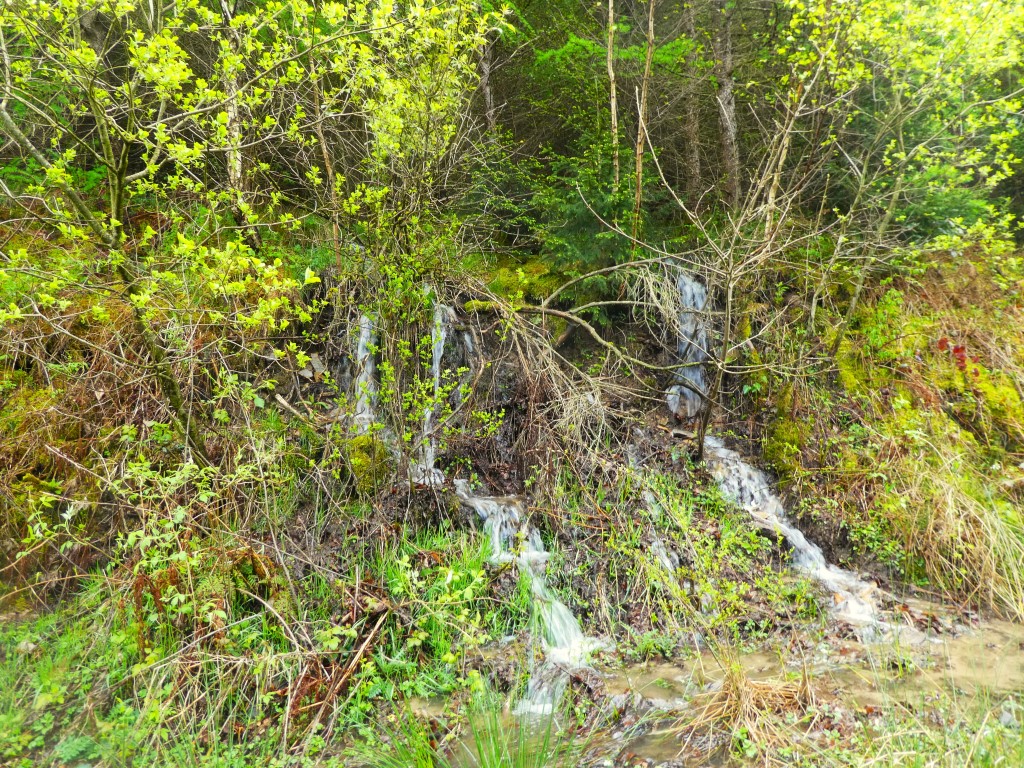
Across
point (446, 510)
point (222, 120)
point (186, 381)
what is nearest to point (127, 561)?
point (186, 381)

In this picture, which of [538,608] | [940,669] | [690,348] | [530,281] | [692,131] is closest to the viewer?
[940,669]

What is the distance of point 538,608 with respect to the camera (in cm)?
406

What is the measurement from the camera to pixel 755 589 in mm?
4441

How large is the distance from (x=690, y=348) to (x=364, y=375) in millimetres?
3741

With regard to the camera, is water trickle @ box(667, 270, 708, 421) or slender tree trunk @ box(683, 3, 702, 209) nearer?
water trickle @ box(667, 270, 708, 421)

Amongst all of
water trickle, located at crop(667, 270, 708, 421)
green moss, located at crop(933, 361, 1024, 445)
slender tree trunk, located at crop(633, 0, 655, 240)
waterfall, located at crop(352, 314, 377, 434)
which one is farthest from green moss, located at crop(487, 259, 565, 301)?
green moss, located at crop(933, 361, 1024, 445)

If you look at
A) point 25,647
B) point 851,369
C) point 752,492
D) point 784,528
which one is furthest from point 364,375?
point 851,369

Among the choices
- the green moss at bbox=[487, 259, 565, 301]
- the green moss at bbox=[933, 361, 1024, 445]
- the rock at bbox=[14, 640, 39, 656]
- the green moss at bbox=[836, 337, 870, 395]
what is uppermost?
the green moss at bbox=[487, 259, 565, 301]

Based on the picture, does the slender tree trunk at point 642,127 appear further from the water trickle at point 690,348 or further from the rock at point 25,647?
the rock at point 25,647

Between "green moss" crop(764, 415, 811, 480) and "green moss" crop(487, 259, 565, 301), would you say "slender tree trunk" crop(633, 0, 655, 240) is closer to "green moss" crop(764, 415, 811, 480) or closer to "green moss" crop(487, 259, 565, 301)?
"green moss" crop(487, 259, 565, 301)

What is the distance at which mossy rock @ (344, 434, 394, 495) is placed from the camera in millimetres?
4523

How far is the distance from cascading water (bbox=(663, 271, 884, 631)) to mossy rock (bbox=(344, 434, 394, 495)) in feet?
9.58

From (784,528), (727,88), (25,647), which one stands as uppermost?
(727,88)

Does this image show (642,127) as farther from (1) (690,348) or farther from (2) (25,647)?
(2) (25,647)
